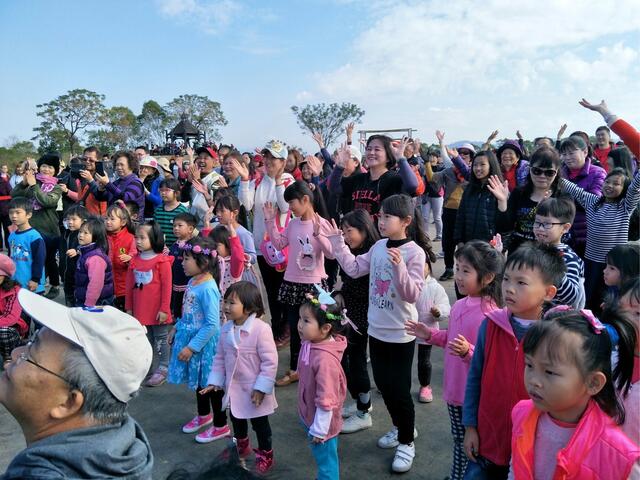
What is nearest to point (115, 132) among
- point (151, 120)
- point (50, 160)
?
point (151, 120)

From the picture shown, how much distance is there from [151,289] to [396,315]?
221 centimetres

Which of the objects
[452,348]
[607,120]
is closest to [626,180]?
[607,120]

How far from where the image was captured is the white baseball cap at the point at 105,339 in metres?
1.31

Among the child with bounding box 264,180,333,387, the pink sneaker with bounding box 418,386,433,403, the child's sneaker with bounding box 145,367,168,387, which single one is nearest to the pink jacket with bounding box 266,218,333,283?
the child with bounding box 264,180,333,387

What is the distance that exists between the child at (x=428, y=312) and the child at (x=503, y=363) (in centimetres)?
77

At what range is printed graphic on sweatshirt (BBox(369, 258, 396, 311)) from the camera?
2.86 metres

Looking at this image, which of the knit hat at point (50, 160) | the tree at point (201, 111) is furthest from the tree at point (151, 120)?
the knit hat at point (50, 160)

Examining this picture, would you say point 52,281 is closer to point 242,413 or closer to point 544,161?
point 242,413

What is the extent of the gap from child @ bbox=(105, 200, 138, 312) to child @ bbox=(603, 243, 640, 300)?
383cm

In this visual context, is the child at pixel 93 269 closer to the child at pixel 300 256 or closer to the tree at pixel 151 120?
the child at pixel 300 256

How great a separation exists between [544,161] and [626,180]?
0.98 meters

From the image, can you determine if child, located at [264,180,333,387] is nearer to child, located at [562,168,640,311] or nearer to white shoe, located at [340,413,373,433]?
white shoe, located at [340,413,373,433]

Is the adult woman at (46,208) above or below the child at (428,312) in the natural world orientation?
above

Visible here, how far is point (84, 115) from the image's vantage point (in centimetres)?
4212
